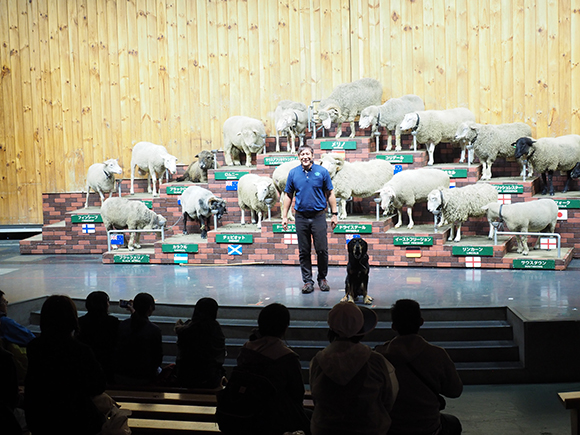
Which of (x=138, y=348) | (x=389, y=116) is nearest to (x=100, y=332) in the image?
(x=138, y=348)

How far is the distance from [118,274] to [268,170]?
326 centimetres

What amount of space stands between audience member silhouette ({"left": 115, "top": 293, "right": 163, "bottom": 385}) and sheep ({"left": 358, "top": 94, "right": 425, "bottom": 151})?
24.6ft

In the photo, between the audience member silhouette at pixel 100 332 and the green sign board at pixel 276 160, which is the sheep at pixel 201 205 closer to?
the green sign board at pixel 276 160

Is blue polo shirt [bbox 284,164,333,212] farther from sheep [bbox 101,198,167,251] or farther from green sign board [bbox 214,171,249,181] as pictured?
green sign board [bbox 214,171,249,181]

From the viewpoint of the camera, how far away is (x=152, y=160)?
12383 mm

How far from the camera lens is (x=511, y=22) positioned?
1237 centimetres

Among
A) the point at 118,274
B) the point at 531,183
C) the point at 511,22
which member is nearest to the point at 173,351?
the point at 118,274

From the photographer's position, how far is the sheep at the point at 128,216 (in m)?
10.8

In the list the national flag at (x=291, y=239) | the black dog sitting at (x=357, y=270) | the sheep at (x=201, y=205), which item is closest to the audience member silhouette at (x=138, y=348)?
the black dog sitting at (x=357, y=270)

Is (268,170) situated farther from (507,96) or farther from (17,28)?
(17,28)

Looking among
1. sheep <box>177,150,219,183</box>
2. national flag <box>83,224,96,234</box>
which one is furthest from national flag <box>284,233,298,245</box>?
national flag <box>83,224,96,234</box>

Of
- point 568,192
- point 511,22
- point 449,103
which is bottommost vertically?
point 568,192

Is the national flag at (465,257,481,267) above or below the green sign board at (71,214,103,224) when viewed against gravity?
below

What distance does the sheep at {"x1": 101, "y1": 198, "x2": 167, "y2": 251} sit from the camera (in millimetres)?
10781
